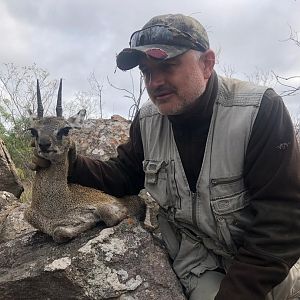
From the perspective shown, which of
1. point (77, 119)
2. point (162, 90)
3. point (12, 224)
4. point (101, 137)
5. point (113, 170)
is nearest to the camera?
point (162, 90)

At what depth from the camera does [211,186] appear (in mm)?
3777

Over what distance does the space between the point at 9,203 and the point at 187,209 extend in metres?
4.59

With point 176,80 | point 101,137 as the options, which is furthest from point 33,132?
point 101,137

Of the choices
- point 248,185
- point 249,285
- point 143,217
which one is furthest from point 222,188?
point 143,217

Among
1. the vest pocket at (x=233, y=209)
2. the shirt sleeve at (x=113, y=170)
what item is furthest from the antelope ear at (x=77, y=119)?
the vest pocket at (x=233, y=209)

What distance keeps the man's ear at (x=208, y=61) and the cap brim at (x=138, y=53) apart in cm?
23

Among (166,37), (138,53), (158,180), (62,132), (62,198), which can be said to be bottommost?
Result: (62,198)

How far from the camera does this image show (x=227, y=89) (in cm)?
400

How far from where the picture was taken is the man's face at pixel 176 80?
380 cm

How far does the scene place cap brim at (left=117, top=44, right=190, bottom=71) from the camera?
146 inches

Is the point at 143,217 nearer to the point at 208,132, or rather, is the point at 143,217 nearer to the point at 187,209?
the point at 187,209

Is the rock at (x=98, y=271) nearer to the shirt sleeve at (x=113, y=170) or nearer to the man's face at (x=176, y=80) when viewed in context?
the shirt sleeve at (x=113, y=170)

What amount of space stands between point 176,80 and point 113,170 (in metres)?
1.35

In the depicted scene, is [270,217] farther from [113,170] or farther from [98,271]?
[113,170]
